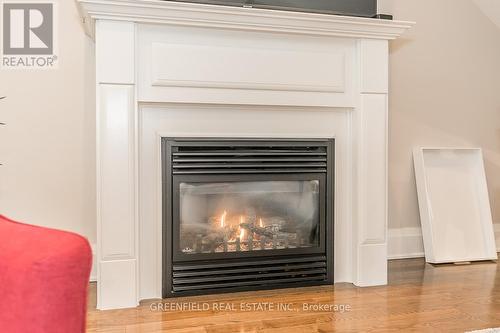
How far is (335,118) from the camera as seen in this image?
2.76 metres

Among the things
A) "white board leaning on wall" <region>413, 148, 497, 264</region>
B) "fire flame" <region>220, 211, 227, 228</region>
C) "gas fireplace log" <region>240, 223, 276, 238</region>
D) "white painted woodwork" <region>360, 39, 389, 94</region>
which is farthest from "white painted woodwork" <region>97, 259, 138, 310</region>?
"white board leaning on wall" <region>413, 148, 497, 264</region>

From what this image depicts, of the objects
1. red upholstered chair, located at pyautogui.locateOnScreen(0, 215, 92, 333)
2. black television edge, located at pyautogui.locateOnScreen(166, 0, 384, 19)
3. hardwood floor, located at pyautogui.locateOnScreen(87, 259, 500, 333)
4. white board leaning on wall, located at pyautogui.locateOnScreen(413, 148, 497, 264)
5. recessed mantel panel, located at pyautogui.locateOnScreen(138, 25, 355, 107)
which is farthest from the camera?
white board leaning on wall, located at pyautogui.locateOnScreen(413, 148, 497, 264)

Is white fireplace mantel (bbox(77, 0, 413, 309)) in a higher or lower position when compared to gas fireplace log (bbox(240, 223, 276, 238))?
higher

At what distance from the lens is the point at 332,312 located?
2.28 m

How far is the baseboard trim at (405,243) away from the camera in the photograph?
3.41m

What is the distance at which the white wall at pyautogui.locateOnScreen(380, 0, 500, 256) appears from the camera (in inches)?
134

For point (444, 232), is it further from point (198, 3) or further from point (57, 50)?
point (57, 50)

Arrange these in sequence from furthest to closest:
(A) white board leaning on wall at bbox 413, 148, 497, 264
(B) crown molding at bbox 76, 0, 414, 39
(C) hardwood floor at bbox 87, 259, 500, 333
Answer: (A) white board leaning on wall at bbox 413, 148, 497, 264 → (B) crown molding at bbox 76, 0, 414, 39 → (C) hardwood floor at bbox 87, 259, 500, 333

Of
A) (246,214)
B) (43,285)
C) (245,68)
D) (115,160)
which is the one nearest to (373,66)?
(245,68)

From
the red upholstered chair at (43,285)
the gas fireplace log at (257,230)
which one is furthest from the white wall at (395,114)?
the red upholstered chair at (43,285)

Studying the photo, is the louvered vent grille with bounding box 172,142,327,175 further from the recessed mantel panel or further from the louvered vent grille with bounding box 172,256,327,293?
the louvered vent grille with bounding box 172,256,327,293

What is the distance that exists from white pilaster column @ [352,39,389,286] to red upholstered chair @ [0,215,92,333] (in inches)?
84.9

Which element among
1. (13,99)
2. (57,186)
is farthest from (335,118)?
(13,99)

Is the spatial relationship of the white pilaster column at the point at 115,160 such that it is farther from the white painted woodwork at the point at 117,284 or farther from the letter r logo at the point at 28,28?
the letter r logo at the point at 28,28
